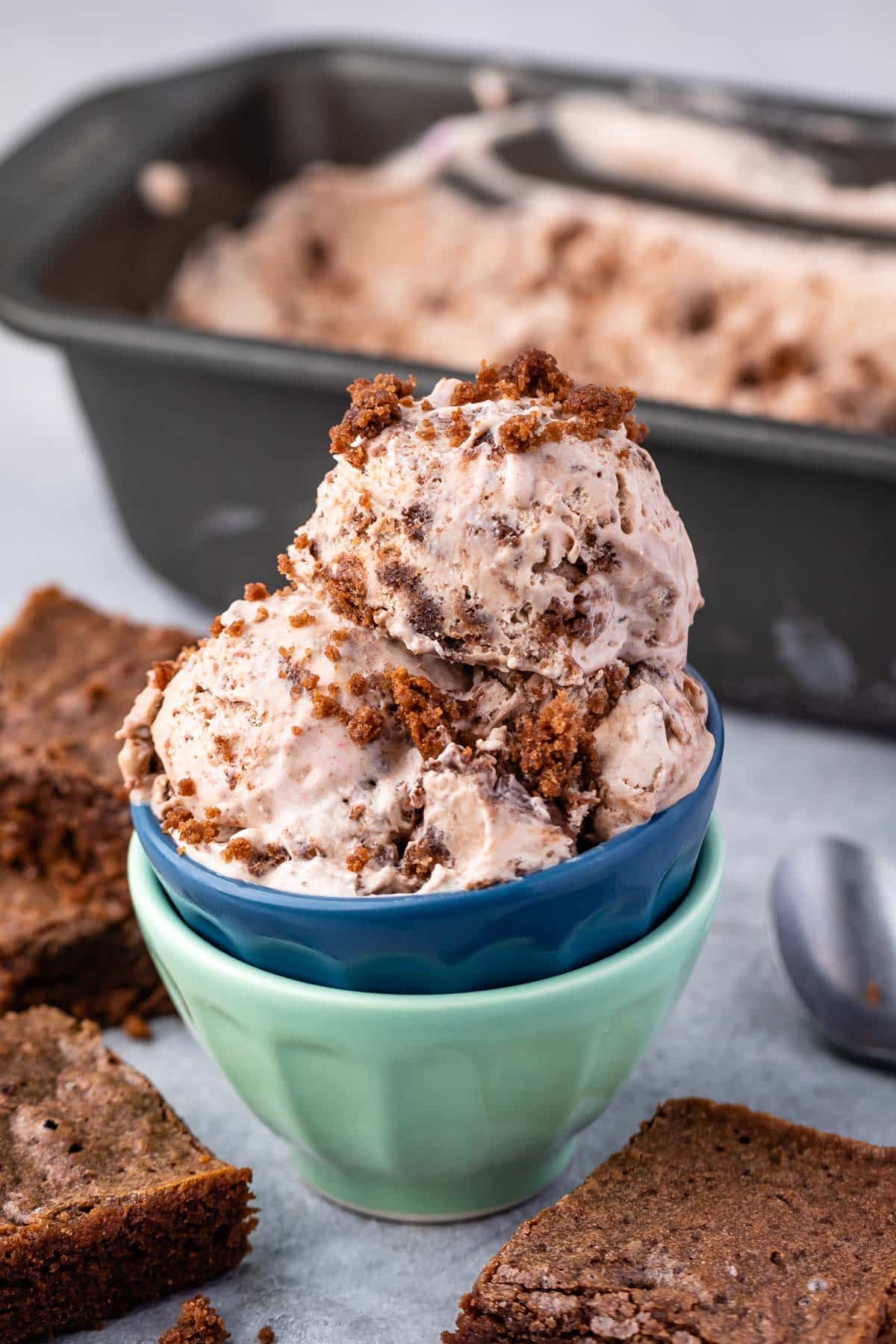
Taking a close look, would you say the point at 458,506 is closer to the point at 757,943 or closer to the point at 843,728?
the point at 757,943

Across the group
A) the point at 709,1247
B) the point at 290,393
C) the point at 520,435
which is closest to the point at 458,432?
the point at 520,435

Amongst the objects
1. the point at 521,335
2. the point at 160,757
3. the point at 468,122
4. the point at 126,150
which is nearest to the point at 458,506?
the point at 160,757

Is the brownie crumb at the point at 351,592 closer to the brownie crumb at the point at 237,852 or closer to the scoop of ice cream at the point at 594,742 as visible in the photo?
the scoop of ice cream at the point at 594,742

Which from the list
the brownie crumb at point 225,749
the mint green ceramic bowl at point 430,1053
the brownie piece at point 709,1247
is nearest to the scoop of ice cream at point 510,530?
the brownie crumb at point 225,749

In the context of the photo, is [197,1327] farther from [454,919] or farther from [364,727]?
[364,727]

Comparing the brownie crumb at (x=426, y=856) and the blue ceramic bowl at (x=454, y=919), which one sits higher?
the brownie crumb at (x=426, y=856)

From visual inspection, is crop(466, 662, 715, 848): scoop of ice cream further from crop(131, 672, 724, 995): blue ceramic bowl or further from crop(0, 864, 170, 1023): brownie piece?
crop(0, 864, 170, 1023): brownie piece
